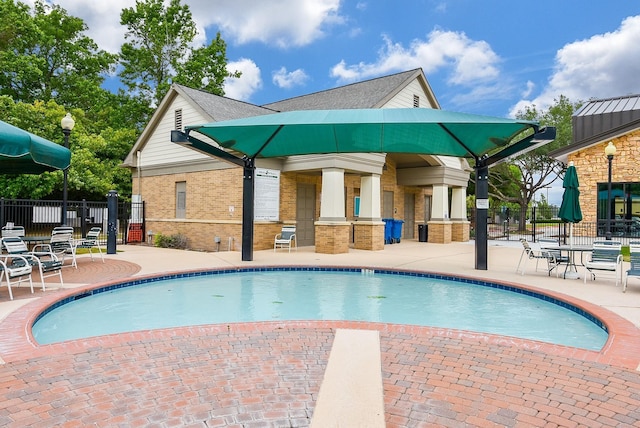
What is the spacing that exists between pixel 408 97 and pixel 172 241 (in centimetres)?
1141

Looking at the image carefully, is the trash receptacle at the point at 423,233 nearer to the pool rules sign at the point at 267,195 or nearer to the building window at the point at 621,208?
the building window at the point at 621,208

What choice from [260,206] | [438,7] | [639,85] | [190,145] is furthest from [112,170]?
[639,85]

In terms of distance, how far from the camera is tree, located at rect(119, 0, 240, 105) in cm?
3108

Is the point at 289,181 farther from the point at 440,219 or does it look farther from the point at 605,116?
the point at 605,116

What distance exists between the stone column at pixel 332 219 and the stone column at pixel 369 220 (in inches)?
52.8

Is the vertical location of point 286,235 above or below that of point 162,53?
below

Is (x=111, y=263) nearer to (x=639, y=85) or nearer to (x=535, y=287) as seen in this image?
(x=535, y=287)

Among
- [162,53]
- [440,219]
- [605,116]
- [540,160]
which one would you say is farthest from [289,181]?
[540,160]

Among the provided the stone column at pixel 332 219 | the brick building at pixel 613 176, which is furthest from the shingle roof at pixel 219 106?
the brick building at pixel 613 176

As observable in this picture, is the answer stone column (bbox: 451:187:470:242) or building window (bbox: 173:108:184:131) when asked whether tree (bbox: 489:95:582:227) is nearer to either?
stone column (bbox: 451:187:470:242)

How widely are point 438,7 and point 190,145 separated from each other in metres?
16.1

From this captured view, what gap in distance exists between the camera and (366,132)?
33.9ft

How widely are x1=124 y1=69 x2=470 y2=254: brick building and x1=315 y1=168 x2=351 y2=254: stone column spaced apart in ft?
0.11

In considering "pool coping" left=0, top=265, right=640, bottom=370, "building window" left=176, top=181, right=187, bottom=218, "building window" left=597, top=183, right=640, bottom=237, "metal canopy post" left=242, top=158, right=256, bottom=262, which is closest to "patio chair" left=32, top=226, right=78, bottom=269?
"pool coping" left=0, top=265, right=640, bottom=370
